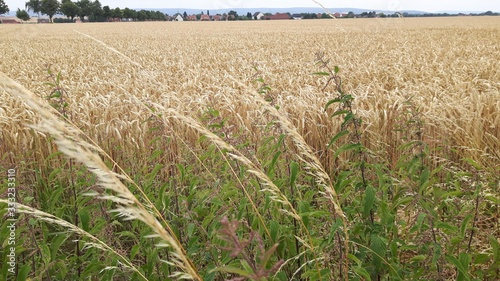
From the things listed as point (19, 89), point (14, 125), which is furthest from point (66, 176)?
point (19, 89)

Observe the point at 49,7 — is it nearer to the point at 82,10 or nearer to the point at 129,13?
the point at 82,10

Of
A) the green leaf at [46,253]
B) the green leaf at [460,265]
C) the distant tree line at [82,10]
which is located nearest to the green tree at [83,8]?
the distant tree line at [82,10]

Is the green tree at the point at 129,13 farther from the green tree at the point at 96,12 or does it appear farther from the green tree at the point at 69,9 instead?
the green tree at the point at 69,9

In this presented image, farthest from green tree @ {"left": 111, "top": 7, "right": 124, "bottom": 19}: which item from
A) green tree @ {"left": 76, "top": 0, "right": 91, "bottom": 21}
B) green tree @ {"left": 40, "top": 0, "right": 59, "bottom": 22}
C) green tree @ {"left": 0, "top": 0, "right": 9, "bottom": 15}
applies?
green tree @ {"left": 0, "top": 0, "right": 9, "bottom": 15}

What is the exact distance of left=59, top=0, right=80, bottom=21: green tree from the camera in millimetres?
87875

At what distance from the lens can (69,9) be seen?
89.2 metres

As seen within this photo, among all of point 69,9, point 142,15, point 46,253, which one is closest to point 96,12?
point 69,9

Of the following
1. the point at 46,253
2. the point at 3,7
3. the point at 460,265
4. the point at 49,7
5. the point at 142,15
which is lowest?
the point at 46,253

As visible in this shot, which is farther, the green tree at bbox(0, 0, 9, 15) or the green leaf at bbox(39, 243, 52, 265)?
the green tree at bbox(0, 0, 9, 15)

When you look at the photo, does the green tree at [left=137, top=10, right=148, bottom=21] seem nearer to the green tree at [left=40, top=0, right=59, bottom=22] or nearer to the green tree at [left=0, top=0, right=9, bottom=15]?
the green tree at [left=40, top=0, right=59, bottom=22]

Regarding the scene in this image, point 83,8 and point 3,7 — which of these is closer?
point 3,7

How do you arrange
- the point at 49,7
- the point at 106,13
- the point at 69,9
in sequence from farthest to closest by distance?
1. the point at 106,13
2. the point at 69,9
3. the point at 49,7

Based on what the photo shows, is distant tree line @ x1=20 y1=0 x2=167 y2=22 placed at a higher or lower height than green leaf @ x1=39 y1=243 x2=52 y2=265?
higher

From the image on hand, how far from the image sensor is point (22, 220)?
1956 millimetres
